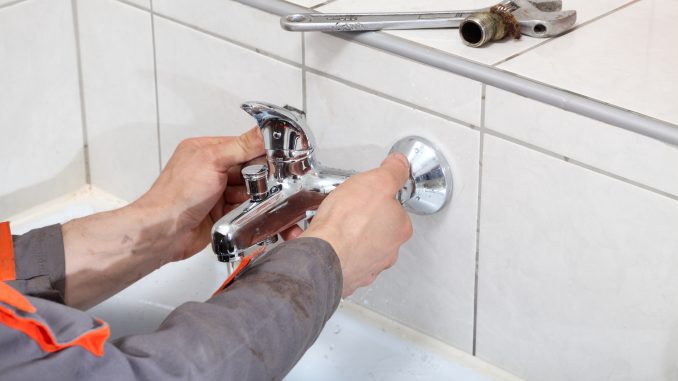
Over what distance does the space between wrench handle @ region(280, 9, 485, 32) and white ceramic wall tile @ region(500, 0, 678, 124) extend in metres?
0.07

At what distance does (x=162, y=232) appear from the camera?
968 millimetres

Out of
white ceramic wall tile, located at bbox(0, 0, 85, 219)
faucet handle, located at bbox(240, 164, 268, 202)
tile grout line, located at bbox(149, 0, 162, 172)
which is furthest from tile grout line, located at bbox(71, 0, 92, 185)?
faucet handle, located at bbox(240, 164, 268, 202)

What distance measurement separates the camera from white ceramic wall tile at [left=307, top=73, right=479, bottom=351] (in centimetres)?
90

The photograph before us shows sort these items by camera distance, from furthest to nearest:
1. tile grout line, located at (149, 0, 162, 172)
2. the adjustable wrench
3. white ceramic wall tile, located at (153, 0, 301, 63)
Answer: tile grout line, located at (149, 0, 162, 172) < white ceramic wall tile, located at (153, 0, 301, 63) < the adjustable wrench

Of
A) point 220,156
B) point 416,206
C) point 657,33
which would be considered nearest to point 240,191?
point 220,156

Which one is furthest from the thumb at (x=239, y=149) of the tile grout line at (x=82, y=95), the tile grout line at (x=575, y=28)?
the tile grout line at (x=82, y=95)

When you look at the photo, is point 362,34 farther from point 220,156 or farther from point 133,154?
point 133,154

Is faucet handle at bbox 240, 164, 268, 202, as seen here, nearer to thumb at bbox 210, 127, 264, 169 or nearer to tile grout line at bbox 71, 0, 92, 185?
thumb at bbox 210, 127, 264, 169

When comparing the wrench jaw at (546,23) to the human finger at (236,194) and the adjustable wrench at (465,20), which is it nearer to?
the adjustable wrench at (465,20)

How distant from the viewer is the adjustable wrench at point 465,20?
87 centimetres

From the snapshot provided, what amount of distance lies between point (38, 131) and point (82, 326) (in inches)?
21.9

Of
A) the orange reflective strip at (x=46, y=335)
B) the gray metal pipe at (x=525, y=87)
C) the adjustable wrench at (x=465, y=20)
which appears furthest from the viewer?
the adjustable wrench at (x=465, y=20)

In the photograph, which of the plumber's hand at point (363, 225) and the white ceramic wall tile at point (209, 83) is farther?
the white ceramic wall tile at point (209, 83)

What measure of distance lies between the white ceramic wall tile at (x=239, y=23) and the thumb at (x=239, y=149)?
93mm
